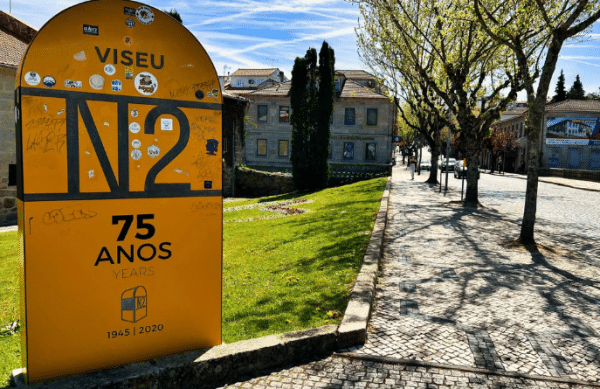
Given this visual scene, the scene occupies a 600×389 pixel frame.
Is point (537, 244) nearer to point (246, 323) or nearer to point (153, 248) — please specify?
point (246, 323)

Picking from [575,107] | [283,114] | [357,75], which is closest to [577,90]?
[575,107]

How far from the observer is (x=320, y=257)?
26.3 feet

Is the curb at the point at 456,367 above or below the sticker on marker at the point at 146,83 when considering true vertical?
below

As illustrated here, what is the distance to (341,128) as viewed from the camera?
4569cm

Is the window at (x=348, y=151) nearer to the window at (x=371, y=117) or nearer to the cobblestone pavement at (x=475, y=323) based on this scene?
the window at (x=371, y=117)

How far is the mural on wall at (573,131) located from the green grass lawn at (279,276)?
48.8 meters

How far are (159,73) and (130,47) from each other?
0.26m

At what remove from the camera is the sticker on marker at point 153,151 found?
3459 millimetres

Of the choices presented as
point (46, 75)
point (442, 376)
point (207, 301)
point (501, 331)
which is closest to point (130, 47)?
point (46, 75)

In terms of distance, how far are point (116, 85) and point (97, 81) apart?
0.41 ft

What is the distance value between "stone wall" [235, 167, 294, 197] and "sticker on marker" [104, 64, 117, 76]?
26.2 metres

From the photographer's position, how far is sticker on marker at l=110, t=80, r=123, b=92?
3254 mm

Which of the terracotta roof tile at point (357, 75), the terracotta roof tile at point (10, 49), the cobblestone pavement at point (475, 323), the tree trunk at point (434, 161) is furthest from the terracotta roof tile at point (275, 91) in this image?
the cobblestone pavement at point (475, 323)

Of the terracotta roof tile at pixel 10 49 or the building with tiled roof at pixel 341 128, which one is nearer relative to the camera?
the terracotta roof tile at pixel 10 49
